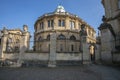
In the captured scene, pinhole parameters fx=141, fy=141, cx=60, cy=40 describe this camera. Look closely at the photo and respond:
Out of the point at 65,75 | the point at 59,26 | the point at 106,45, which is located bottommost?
the point at 65,75

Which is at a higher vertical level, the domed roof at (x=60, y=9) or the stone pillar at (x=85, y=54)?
the domed roof at (x=60, y=9)

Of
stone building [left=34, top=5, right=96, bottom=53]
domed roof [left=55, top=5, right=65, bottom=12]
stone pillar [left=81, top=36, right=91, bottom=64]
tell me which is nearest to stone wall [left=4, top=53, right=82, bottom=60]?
stone pillar [left=81, top=36, right=91, bottom=64]

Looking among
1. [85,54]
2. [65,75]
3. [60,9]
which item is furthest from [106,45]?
[60,9]

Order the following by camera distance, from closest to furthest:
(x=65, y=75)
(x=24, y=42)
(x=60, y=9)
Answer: (x=65, y=75) < (x=24, y=42) < (x=60, y=9)

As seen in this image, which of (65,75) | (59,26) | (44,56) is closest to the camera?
(65,75)

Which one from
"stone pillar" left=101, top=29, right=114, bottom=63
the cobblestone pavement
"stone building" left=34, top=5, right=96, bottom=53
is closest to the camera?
the cobblestone pavement

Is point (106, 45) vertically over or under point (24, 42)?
under

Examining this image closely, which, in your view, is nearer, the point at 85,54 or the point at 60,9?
the point at 85,54

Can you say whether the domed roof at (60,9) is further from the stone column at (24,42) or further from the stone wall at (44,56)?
the stone wall at (44,56)

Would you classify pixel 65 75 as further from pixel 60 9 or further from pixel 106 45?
pixel 60 9

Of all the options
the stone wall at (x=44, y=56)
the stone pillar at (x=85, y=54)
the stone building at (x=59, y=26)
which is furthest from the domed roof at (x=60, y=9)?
the stone wall at (x=44, y=56)

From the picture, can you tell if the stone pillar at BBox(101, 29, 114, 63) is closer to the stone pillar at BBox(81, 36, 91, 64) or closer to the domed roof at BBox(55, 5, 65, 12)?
the stone pillar at BBox(81, 36, 91, 64)

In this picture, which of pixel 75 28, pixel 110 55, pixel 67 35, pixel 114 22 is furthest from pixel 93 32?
pixel 110 55

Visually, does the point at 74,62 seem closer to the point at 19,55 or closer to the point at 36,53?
the point at 36,53
